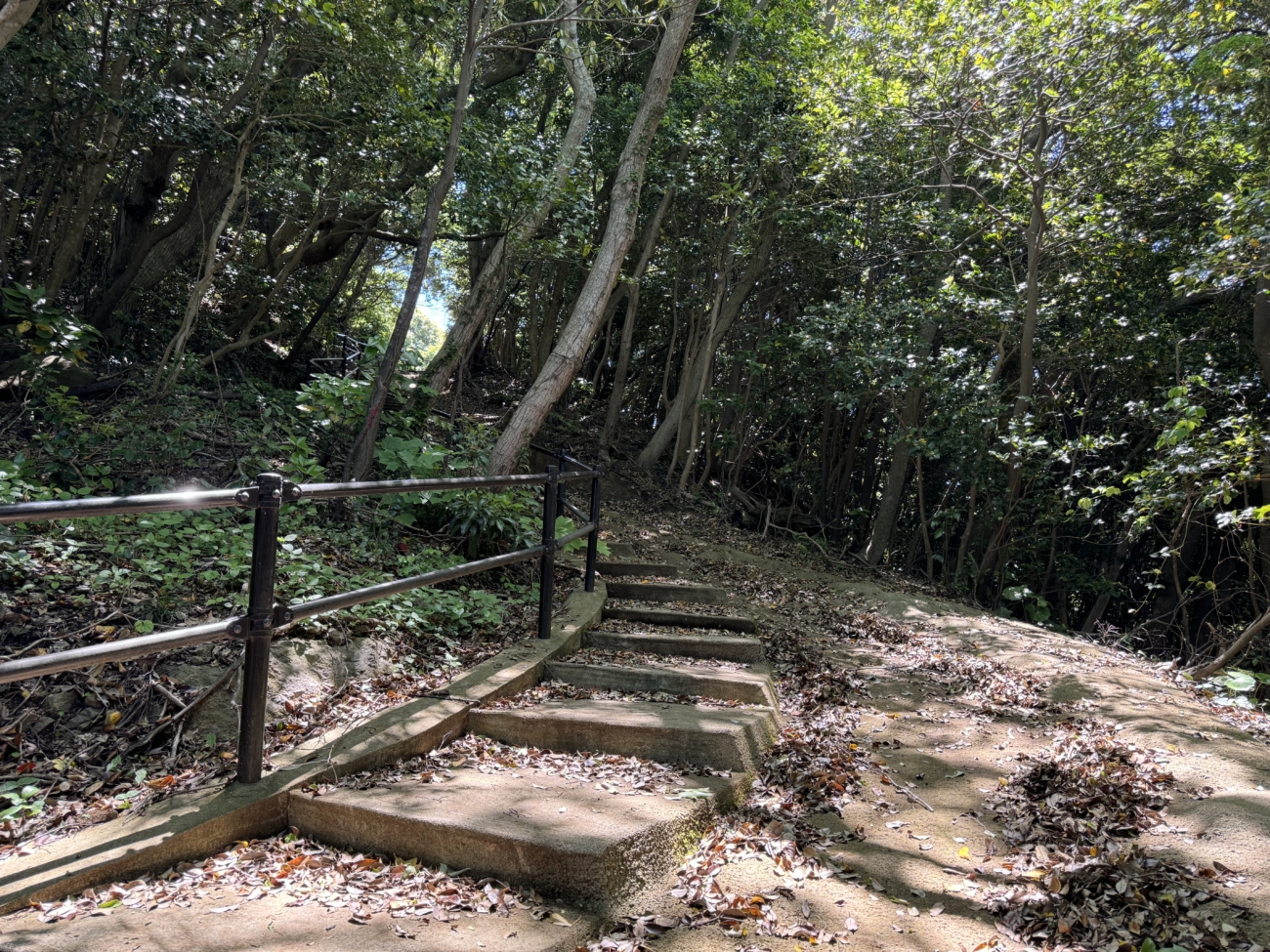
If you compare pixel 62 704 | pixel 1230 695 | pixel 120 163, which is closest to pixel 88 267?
pixel 120 163

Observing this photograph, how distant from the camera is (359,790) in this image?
2.36 m

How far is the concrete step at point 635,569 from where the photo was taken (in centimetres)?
624

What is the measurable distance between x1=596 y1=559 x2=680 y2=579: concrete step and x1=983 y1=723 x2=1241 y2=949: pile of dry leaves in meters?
3.65

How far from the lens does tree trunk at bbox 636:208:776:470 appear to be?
11.1 meters

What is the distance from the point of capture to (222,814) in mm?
2115

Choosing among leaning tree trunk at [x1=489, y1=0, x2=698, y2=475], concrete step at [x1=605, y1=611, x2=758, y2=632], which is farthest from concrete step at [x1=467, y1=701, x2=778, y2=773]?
leaning tree trunk at [x1=489, y1=0, x2=698, y2=475]

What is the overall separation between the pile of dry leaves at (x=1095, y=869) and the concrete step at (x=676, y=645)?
5.48 ft

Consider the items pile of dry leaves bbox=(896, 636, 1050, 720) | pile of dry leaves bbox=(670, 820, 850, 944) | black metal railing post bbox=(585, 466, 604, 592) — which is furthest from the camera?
black metal railing post bbox=(585, 466, 604, 592)

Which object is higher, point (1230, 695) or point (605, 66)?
point (605, 66)

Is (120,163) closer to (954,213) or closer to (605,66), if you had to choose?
(605,66)

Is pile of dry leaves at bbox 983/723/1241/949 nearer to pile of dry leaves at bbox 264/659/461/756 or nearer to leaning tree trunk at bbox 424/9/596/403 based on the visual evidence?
pile of dry leaves at bbox 264/659/461/756

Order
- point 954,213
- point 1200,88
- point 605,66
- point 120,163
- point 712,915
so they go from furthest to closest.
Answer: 1. point 605,66
2. point 954,213
3. point 120,163
4. point 1200,88
5. point 712,915

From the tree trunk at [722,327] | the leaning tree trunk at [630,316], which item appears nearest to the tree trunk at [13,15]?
the leaning tree trunk at [630,316]

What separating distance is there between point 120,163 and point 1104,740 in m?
10.5
